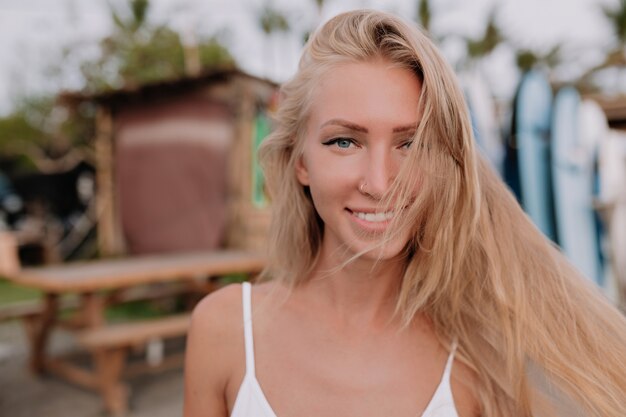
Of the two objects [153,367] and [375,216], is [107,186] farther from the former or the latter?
[375,216]

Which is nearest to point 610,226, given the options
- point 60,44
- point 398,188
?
point 398,188

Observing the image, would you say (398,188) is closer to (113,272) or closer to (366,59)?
(366,59)

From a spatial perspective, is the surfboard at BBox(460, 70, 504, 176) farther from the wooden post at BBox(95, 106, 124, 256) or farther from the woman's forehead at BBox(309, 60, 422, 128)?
the wooden post at BBox(95, 106, 124, 256)

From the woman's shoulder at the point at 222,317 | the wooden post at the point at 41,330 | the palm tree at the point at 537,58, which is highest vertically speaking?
the palm tree at the point at 537,58

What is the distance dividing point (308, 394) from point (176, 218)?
22.1 feet

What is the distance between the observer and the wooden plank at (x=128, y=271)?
13.3 feet

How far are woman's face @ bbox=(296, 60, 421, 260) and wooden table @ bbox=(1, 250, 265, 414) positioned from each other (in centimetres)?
326


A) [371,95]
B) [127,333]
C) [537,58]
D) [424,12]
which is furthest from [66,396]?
[537,58]

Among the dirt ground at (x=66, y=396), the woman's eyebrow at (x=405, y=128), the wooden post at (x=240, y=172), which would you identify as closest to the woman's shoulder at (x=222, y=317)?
the woman's eyebrow at (x=405, y=128)

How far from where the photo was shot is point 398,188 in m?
1.18

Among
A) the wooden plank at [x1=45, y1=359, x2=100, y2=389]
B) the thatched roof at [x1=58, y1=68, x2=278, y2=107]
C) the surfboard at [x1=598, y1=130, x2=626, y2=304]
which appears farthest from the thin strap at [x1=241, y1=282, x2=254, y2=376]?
the thatched roof at [x1=58, y1=68, x2=278, y2=107]

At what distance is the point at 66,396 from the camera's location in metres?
4.33

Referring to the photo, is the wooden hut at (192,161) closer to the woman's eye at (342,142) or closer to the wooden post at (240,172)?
the wooden post at (240,172)

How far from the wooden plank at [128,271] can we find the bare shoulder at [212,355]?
289cm
